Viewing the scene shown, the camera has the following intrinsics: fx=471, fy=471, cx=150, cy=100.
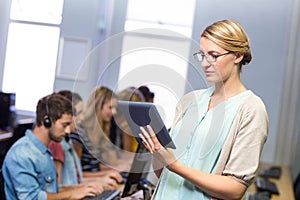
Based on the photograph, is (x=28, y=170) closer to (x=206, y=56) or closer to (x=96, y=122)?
(x=96, y=122)

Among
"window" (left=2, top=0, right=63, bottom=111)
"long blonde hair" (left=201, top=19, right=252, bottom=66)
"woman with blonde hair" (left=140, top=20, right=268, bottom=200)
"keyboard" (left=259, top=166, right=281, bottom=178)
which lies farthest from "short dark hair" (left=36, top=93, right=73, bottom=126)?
"keyboard" (left=259, top=166, right=281, bottom=178)

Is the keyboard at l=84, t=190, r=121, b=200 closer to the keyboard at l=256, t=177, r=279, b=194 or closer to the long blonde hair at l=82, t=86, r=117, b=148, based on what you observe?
the long blonde hair at l=82, t=86, r=117, b=148

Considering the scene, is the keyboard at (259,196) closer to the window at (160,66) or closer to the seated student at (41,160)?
the seated student at (41,160)

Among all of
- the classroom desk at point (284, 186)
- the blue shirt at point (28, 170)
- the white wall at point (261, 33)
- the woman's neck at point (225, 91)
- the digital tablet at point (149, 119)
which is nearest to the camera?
the digital tablet at point (149, 119)

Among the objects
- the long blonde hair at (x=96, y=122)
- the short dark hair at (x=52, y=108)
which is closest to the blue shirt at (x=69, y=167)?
the short dark hair at (x=52, y=108)

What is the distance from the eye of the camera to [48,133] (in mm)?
2014

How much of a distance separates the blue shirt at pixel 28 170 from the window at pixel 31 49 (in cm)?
131

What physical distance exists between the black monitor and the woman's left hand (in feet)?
9.39

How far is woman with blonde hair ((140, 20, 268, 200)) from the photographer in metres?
1.14

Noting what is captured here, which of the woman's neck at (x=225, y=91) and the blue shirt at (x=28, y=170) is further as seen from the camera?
the blue shirt at (x=28, y=170)

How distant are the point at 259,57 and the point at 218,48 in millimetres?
2749

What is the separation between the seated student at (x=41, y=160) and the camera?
183 centimetres

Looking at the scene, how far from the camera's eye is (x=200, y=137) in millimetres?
1185

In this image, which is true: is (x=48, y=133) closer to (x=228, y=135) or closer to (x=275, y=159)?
(x=228, y=135)
